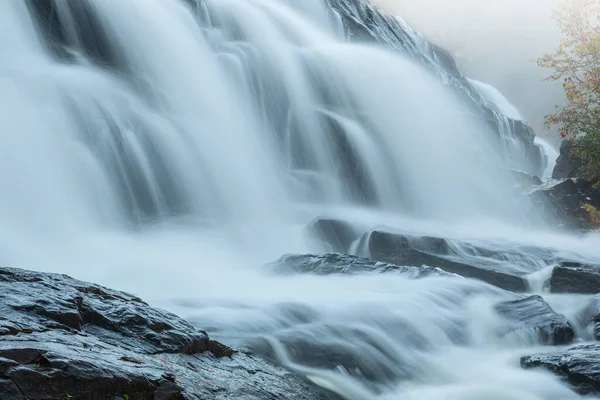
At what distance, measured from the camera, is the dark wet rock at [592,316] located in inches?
319

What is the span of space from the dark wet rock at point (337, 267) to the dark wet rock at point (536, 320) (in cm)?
143

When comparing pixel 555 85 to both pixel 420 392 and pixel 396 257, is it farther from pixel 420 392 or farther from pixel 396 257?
pixel 420 392

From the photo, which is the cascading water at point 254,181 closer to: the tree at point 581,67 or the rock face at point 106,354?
the rock face at point 106,354

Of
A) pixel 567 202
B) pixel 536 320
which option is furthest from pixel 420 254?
pixel 567 202

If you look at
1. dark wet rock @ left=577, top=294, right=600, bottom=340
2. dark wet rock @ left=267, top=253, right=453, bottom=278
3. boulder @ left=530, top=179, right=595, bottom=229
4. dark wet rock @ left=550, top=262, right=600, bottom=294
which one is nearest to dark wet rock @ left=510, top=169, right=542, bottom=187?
boulder @ left=530, top=179, right=595, bottom=229

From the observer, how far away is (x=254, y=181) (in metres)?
15.5

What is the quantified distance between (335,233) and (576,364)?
7.72 metres

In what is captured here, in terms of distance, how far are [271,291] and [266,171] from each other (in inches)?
308

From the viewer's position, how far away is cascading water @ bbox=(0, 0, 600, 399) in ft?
22.6

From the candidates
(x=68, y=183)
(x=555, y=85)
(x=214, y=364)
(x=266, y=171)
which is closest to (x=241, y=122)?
(x=266, y=171)

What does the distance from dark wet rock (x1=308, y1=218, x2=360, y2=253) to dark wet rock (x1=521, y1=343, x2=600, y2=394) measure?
6.97 metres

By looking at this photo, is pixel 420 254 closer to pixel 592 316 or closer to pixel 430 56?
pixel 592 316

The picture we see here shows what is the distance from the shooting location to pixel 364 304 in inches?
307

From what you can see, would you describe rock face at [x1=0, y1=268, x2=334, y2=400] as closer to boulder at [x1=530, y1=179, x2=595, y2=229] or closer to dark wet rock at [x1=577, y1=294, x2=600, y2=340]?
dark wet rock at [x1=577, y1=294, x2=600, y2=340]
